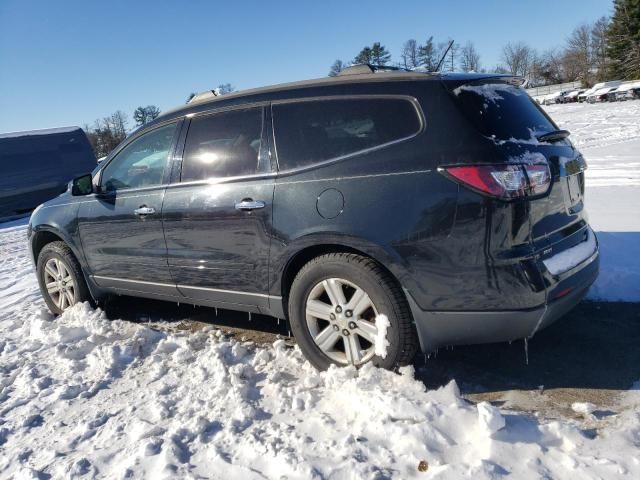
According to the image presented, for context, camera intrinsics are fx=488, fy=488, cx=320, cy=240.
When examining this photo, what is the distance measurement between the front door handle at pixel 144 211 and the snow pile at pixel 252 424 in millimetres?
1024

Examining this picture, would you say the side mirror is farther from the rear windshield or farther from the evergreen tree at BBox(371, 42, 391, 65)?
the evergreen tree at BBox(371, 42, 391, 65)

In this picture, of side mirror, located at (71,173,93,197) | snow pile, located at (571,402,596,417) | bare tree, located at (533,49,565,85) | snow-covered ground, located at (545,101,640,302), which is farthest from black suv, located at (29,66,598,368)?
bare tree, located at (533,49,565,85)

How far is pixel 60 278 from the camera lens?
4.79 meters

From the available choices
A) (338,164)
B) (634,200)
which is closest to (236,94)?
(338,164)

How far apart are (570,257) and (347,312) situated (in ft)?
4.24

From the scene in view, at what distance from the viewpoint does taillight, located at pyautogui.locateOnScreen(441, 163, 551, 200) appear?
2453 millimetres

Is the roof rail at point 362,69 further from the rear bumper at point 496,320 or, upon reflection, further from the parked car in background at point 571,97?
the parked car in background at point 571,97

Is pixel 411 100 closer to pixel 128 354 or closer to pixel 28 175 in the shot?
pixel 128 354

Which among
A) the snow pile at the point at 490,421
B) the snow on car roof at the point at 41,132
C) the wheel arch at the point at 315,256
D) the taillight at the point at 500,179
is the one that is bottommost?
the snow pile at the point at 490,421

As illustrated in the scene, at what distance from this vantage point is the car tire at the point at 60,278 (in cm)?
465

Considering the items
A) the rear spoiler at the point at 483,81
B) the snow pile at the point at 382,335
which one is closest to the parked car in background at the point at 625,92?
the rear spoiler at the point at 483,81

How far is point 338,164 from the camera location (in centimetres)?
288

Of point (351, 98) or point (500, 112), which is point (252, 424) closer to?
point (351, 98)

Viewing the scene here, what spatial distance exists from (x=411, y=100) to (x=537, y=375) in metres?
1.78
